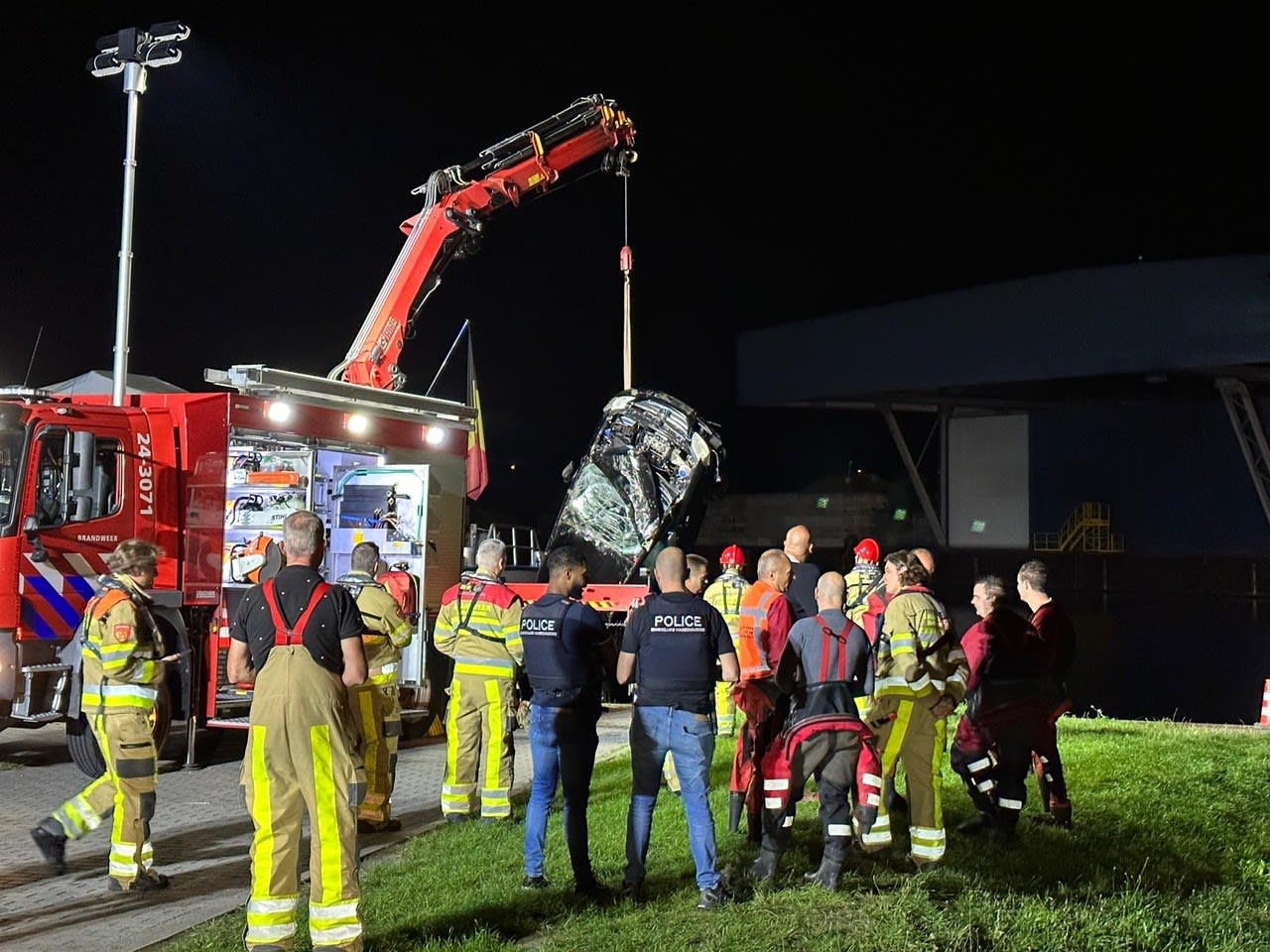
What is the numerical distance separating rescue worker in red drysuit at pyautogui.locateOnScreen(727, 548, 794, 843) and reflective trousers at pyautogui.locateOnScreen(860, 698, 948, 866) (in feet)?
1.96

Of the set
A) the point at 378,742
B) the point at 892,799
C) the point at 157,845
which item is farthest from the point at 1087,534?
the point at 157,845

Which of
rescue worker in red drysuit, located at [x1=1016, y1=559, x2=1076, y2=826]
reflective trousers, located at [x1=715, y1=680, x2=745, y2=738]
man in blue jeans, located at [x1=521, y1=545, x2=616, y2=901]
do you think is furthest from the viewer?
reflective trousers, located at [x1=715, y1=680, x2=745, y2=738]

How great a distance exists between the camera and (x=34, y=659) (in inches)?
370

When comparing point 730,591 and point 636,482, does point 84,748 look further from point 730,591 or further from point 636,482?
point 636,482

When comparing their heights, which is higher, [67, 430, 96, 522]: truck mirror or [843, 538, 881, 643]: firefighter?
[67, 430, 96, 522]: truck mirror

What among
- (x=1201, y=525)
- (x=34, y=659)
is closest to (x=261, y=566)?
(x=34, y=659)

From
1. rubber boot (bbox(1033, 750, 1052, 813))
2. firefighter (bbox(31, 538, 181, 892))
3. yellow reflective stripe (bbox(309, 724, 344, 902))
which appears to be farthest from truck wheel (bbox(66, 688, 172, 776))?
rubber boot (bbox(1033, 750, 1052, 813))

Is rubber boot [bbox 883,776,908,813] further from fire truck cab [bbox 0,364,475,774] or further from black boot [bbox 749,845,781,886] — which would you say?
fire truck cab [bbox 0,364,475,774]

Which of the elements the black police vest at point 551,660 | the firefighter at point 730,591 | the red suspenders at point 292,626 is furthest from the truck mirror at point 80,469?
the red suspenders at point 292,626

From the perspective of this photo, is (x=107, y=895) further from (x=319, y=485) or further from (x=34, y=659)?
(x=319, y=485)

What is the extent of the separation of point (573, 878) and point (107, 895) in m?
2.39

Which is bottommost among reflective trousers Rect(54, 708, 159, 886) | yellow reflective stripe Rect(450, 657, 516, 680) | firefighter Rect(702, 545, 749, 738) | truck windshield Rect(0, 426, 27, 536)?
reflective trousers Rect(54, 708, 159, 886)

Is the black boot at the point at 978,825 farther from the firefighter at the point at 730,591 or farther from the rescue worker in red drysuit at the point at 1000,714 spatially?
the firefighter at the point at 730,591

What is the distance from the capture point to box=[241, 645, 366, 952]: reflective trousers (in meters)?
4.95
